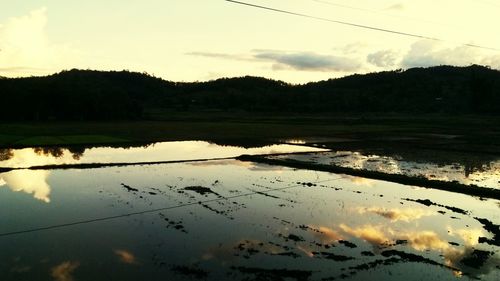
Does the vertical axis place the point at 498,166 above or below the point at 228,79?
below

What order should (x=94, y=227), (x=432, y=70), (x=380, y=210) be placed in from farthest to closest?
(x=432, y=70) → (x=380, y=210) → (x=94, y=227)

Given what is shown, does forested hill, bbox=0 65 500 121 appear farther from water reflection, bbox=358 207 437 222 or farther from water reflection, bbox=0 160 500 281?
water reflection, bbox=358 207 437 222

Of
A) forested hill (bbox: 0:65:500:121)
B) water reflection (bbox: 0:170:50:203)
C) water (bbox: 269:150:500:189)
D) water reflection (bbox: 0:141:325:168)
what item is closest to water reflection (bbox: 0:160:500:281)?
water reflection (bbox: 0:170:50:203)

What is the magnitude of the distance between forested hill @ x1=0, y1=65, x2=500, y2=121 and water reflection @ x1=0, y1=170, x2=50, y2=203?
54.8 meters

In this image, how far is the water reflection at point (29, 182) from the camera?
16.6 metres

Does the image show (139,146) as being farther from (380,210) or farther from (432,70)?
(432,70)

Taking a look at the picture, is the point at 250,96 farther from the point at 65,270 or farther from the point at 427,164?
the point at 65,270

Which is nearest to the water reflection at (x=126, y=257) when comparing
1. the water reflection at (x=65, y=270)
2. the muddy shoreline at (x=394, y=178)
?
the water reflection at (x=65, y=270)

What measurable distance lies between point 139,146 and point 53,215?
21411 mm

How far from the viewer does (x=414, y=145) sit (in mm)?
36938

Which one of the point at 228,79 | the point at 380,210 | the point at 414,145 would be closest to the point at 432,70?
the point at 228,79

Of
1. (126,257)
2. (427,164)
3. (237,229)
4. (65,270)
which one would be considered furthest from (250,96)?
(65,270)

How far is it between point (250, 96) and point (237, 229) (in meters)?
133

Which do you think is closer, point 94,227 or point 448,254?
point 448,254
